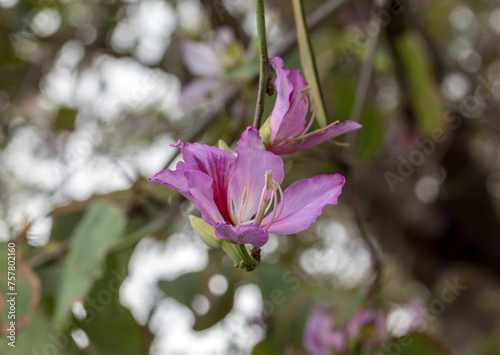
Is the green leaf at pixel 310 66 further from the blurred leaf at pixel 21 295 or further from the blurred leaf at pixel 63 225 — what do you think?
the blurred leaf at pixel 63 225

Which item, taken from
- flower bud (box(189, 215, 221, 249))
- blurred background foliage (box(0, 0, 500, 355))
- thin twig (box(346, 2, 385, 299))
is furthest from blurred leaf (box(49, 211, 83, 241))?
flower bud (box(189, 215, 221, 249))

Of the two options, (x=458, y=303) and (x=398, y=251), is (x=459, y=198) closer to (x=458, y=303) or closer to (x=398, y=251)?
(x=398, y=251)

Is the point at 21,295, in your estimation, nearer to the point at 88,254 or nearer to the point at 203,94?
the point at 88,254

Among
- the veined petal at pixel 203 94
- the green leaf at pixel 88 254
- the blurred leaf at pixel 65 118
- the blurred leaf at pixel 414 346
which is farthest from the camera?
the blurred leaf at pixel 65 118

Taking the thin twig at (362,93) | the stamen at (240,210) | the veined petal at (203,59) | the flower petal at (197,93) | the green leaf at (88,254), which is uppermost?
the stamen at (240,210)

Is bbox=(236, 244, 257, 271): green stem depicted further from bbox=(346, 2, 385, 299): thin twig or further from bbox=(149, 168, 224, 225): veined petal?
bbox=(346, 2, 385, 299): thin twig

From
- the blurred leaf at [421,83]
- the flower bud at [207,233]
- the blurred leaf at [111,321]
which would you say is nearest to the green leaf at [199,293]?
the blurred leaf at [111,321]
